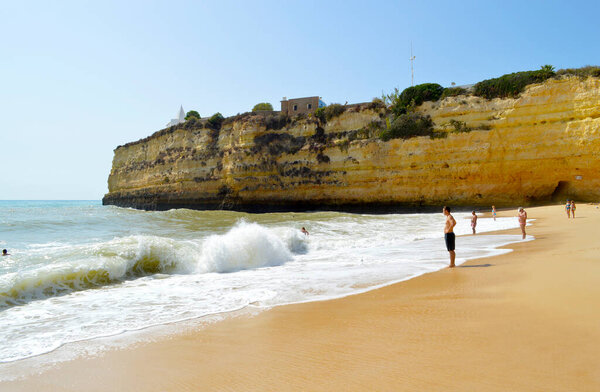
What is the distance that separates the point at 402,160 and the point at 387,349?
84.3 feet

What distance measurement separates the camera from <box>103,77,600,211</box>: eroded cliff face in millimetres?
22312

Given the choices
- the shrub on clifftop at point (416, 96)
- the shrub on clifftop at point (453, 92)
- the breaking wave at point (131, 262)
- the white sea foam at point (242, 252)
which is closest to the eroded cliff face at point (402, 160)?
the shrub on clifftop at point (453, 92)

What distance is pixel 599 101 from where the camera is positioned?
21281mm

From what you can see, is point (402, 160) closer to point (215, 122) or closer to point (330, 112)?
point (330, 112)

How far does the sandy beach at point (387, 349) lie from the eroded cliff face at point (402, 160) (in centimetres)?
2180

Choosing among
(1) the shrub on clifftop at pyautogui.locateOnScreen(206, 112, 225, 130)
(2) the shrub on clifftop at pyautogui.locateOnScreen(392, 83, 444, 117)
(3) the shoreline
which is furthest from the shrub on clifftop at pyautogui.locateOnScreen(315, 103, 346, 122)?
(3) the shoreline

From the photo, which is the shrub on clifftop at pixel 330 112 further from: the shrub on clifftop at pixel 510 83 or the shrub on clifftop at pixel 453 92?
the shrub on clifftop at pixel 510 83

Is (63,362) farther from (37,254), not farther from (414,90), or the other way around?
(414,90)

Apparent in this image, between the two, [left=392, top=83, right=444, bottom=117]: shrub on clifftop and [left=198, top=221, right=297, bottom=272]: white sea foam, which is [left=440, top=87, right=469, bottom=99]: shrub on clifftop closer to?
[left=392, top=83, right=444, bottom=117]: shrub on clifftop

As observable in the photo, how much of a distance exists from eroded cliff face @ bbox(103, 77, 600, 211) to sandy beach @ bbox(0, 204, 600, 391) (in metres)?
21.8

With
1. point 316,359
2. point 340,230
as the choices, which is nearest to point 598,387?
point 316,359

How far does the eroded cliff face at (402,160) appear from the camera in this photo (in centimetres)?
2231

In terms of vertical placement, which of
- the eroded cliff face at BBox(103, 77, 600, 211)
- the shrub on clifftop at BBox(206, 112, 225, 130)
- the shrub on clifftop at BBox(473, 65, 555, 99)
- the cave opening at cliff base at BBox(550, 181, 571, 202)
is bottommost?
the cave opening at cliff base at BBox(550, 181, 571, 202)

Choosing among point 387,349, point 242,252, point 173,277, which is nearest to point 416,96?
point 242,252
